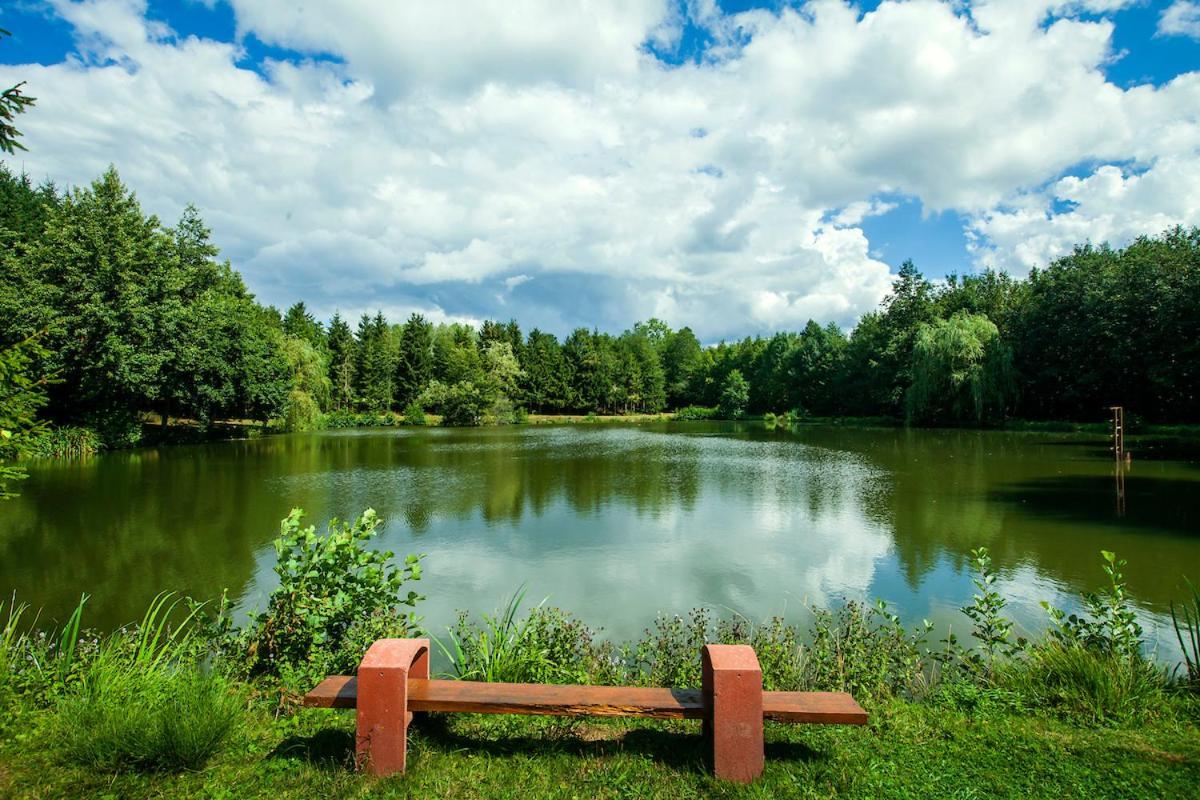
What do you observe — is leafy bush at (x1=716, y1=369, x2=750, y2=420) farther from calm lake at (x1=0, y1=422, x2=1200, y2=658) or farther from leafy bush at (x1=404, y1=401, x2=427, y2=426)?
calm lake at (x1=0, y1=422, x2=1200, y2=658)

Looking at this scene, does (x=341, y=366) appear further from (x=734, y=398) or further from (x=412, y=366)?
(x=734, y=398)

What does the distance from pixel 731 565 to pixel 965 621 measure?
9.96ft

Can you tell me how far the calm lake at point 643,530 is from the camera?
24.4 feet

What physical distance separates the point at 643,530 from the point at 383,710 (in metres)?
8.55

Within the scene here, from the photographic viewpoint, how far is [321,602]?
4113 millimetres

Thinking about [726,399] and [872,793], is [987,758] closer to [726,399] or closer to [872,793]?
[872,793]

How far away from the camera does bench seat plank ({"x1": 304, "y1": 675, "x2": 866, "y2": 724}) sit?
283cm

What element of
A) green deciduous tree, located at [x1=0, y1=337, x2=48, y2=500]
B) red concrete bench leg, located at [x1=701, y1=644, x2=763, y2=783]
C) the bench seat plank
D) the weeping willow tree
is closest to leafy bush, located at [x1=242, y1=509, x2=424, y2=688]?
the bench seat plank

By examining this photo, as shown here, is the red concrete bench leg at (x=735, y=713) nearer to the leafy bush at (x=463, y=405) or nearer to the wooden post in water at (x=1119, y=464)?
the wooden post in water at (x=1119, y=464)

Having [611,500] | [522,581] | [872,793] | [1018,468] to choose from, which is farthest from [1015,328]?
[872,793]

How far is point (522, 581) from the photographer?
8.05 meters

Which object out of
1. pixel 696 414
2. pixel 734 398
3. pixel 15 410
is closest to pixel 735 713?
pixel 15 410

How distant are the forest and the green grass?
77.0 inches

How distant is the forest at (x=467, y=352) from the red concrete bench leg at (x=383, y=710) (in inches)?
81.4
